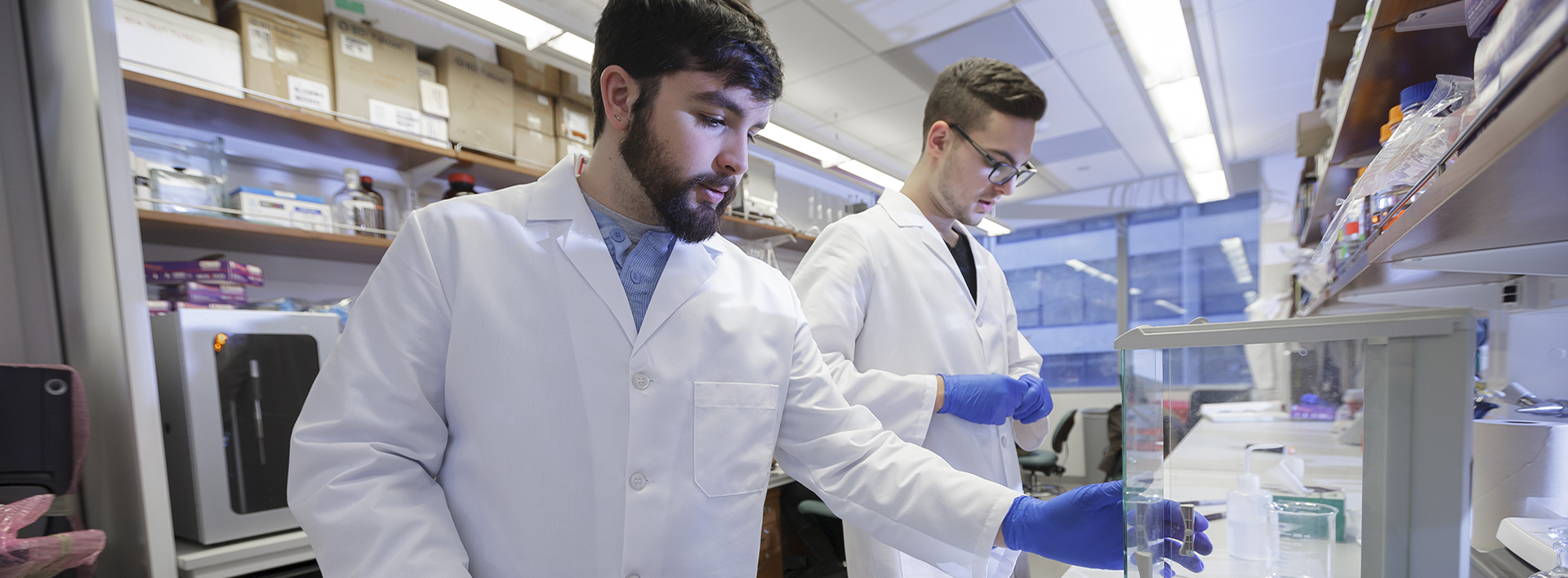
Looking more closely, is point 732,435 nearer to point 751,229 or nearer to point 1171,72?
point 751,229

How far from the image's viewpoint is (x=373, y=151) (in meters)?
2.38

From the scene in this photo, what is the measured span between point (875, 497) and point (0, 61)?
2350mm

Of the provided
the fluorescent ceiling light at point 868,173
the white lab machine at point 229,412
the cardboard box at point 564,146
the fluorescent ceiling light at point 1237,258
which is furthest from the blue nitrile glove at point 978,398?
the fluorescent ceiling light at point 1237,258

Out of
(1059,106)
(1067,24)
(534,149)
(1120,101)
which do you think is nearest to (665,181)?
(534,149)

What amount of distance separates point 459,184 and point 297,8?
2.35 feet

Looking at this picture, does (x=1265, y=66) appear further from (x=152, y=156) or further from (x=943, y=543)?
(x=152, y=156)

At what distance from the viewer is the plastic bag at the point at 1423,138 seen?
0.85 m

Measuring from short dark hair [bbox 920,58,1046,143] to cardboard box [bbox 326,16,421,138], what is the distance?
1.85m

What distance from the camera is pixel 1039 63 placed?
11.5 ft

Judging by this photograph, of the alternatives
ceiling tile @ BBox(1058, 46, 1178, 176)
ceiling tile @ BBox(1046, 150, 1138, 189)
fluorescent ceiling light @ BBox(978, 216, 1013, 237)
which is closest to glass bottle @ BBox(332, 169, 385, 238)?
ceiling tile @ BBox(1058, 46, 1178, 176)

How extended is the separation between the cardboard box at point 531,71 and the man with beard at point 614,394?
78.7 inches

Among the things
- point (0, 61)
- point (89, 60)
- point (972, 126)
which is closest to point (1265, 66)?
point (972, 126)

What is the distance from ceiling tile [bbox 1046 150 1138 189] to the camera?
516cm

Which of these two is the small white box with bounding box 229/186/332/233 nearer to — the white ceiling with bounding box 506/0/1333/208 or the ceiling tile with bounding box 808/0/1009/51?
the white ceiling with bounding box 506/0/1333/208
